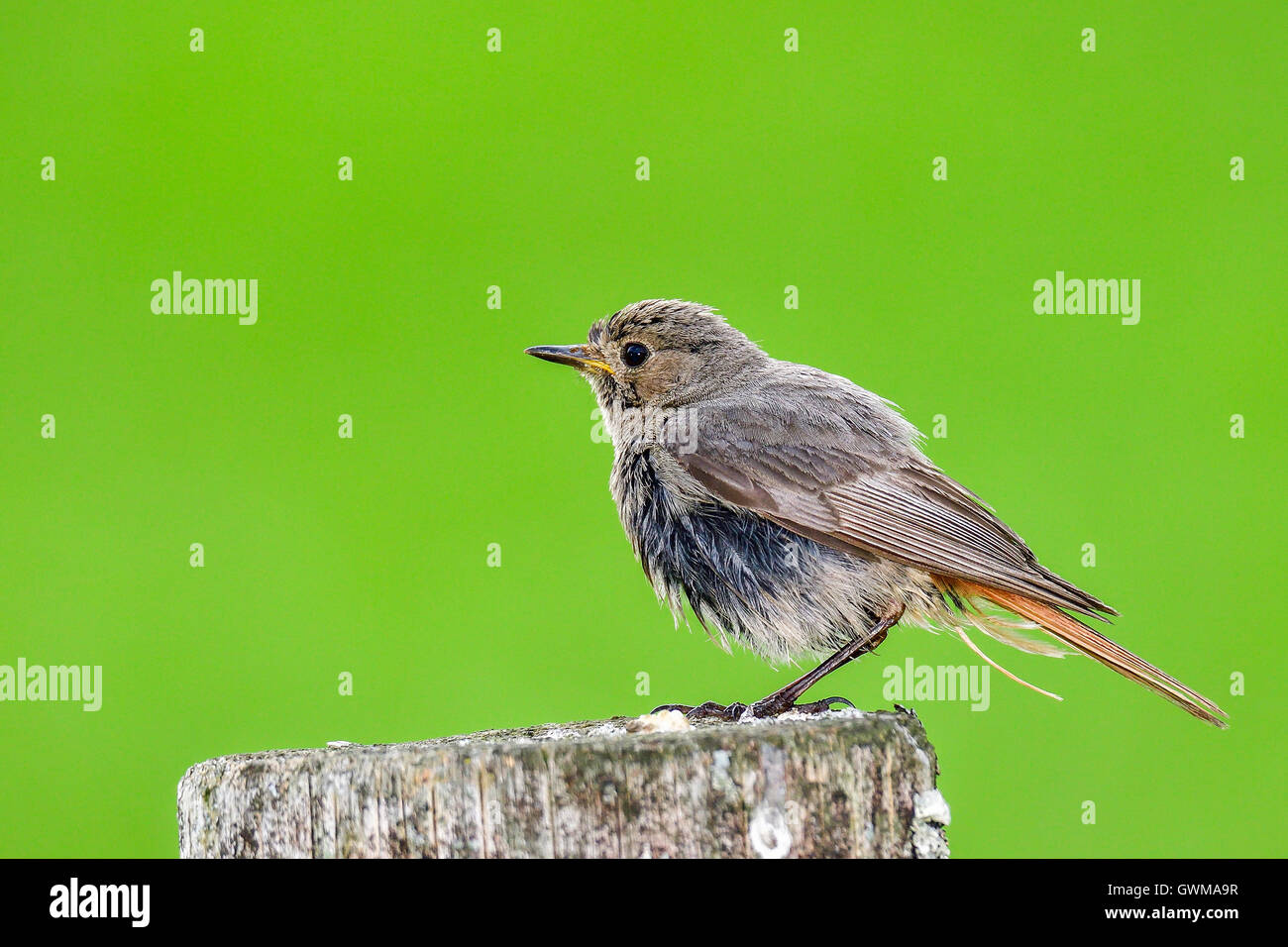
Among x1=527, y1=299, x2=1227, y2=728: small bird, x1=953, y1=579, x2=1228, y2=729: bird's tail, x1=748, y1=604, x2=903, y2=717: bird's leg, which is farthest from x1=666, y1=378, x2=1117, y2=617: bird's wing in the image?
x1=748, y1=604, x2=903, y2=717: bird's leg

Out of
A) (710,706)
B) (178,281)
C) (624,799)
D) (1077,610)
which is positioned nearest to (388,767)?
(624,799)

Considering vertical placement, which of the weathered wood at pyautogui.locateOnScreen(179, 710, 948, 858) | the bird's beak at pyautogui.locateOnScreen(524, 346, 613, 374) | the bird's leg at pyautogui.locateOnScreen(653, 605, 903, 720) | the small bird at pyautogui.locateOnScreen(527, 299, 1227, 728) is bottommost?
the weathered wood at pyautogui.locateOnScreen(179, 710, 948, 858)

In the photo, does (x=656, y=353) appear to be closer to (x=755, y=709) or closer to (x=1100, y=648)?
(x=755, y=709)

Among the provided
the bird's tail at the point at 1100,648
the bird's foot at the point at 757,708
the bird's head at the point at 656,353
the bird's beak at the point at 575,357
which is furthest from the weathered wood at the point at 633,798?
the bird's beak at the point at 575,357

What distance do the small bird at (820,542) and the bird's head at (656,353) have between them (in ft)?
1.12

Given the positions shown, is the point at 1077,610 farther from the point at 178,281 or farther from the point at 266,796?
the point at 178,281

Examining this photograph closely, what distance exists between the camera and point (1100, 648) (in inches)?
188

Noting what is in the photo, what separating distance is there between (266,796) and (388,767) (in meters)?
0.39

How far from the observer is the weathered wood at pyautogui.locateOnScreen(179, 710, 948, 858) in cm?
314

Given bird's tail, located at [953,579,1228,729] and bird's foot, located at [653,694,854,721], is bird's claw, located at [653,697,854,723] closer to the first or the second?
bird's foot, located at [653,694,854,721]

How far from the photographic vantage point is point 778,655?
5.28 meters

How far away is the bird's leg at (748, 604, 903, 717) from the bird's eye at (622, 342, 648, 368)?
1.76 m

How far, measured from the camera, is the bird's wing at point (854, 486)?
4859 mm

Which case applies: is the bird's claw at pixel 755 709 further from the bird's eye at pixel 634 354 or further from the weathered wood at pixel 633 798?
the bird's eye at pixel 634 354
